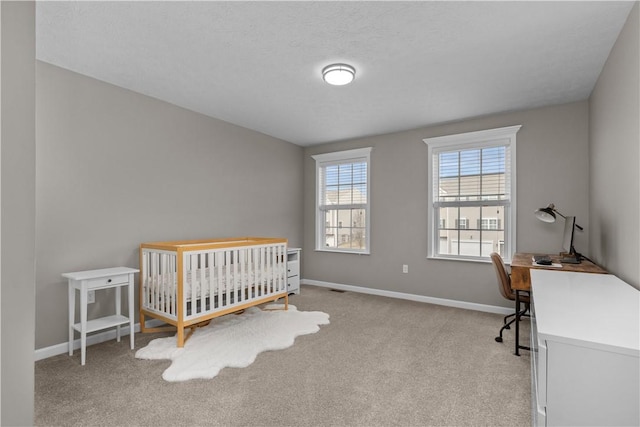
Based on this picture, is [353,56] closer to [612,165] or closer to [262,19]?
[262,19]

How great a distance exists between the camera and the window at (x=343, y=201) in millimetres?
4910

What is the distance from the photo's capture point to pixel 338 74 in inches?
105

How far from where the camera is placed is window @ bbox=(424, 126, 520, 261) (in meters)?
3.78

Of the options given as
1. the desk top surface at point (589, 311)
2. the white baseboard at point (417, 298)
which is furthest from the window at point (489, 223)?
the desk top surface at point (589, 311)

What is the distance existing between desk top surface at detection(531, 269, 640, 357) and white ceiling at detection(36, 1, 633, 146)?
1.57 metres

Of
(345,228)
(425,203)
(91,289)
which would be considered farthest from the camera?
(345,228)

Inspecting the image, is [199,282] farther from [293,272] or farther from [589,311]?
[589,311]

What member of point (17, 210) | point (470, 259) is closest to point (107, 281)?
point (17, 210)

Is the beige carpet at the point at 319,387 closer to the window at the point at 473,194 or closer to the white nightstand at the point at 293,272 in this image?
the window at the point at 473,194

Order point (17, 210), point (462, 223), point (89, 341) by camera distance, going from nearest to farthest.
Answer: point (17, 210)
point (89, 341)
point (462, 223)

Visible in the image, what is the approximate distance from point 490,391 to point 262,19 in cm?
271

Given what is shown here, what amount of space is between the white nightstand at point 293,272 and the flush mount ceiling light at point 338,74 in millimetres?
2558

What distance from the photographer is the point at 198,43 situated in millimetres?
2301

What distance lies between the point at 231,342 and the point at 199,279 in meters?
0.63
